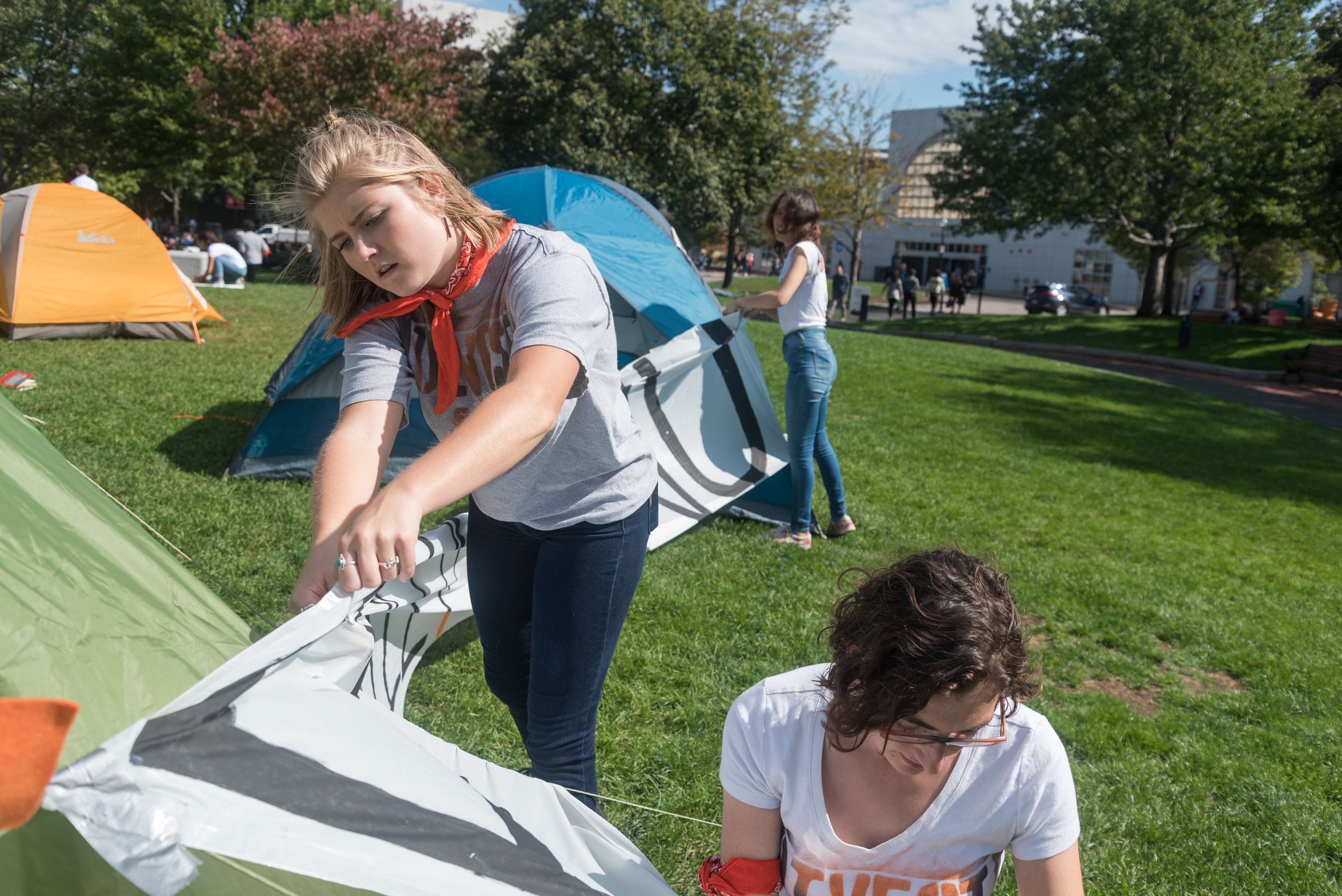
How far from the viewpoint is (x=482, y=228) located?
1.57 meters

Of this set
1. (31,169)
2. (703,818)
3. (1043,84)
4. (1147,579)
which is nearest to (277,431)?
(703,818)

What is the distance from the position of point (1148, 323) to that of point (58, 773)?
26.9 metres

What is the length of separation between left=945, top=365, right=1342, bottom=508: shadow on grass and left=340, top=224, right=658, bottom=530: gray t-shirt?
25.5 feet

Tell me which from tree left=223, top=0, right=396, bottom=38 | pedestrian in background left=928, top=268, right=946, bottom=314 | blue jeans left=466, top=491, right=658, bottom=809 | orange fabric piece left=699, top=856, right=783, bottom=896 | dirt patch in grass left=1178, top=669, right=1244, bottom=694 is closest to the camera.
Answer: orange fabric piece left=699, top=856, right=783, bottom=896

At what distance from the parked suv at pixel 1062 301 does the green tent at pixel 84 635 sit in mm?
34156

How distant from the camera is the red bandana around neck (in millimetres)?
1548

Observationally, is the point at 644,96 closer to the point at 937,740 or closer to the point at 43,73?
the point at 43,73

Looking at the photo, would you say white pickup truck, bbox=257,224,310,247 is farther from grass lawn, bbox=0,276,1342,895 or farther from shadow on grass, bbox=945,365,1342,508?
shadow on grass, bbox=945,365,1342,508

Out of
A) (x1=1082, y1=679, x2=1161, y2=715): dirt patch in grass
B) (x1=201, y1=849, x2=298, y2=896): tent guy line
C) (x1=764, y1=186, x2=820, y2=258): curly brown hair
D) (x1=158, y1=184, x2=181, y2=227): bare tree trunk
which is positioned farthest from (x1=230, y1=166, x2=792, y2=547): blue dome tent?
(x1=158, y1=184, x2=181, y2=227): bare tree trunk

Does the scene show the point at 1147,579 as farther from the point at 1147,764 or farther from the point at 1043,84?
the point at 1043,84

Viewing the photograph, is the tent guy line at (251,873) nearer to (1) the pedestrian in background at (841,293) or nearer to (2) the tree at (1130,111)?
(2) the tree at (1130,111)

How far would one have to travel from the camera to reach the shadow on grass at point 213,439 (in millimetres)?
5453

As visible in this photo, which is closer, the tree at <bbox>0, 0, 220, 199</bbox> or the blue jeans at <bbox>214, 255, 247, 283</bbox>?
the blue jeans at <bbox>214, 255, 247, 283</bbox>

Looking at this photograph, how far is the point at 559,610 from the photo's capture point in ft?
5.95
